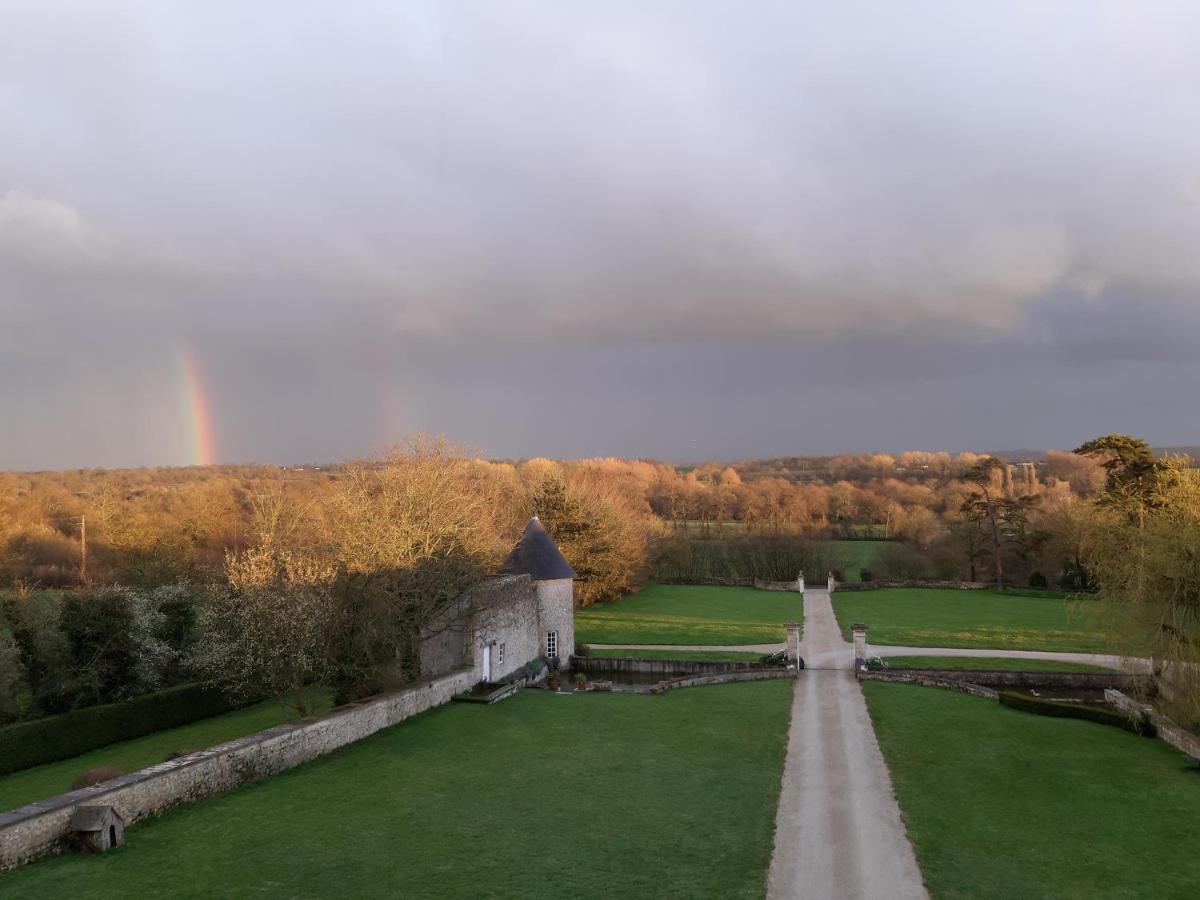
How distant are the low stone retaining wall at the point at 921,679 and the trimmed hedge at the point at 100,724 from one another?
68.9 feet

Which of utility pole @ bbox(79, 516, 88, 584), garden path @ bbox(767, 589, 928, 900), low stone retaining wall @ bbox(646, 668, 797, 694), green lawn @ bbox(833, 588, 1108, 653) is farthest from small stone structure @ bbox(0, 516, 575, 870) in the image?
utility pole @ bbox(79, 516, 88, 584)

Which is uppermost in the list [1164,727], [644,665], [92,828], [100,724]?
[92,828]

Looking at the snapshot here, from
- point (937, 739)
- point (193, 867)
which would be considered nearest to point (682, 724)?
point (937, 739)

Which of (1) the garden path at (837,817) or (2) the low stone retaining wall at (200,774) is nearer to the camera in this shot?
(1) the garden path at (837,817)

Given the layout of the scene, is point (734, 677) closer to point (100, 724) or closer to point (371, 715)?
point (371, 715)

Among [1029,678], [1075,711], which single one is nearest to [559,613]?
[1029,678]

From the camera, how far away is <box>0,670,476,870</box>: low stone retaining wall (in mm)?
10195

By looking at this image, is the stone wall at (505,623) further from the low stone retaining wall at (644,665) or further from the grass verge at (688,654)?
the grass verge at (688,654)

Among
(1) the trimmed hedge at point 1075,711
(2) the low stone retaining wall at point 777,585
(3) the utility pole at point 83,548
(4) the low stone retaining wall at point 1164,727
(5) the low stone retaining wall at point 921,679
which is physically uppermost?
(3) the utility pole at point 83,548

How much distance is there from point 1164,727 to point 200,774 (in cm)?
2097

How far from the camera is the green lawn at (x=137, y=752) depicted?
56.3 feet

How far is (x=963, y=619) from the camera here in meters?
37.2

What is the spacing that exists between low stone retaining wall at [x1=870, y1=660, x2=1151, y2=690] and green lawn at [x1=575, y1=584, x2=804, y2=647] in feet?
26.0

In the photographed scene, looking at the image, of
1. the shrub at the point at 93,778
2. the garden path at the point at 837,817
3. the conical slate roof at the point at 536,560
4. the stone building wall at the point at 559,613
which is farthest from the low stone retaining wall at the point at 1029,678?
the shrub at the point at 93,778
